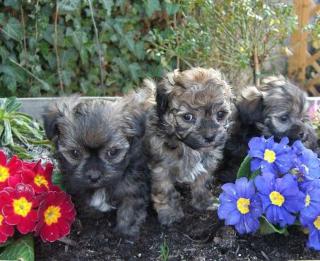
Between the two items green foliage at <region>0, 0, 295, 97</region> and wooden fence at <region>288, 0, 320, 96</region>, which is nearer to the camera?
green foliage at <region>0, 0, 295, 97</region>

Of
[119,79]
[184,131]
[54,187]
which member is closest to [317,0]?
[119,79]

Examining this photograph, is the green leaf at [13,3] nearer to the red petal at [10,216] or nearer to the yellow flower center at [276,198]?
the red petal at [10,216]

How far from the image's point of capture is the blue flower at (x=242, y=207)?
11.4 feet

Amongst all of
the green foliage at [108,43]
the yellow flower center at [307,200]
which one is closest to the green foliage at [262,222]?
the yellow flower center at [307,200]

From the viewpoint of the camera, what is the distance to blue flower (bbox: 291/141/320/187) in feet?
11.3

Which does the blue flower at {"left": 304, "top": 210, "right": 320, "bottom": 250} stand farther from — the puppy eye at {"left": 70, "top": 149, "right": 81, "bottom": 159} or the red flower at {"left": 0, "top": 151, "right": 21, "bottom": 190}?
the red flower at {"left": 0, "top": 151, "right": 21, "bottom": 190}

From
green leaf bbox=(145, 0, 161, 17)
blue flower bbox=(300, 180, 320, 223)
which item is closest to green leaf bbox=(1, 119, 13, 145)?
green leaf bbox=(145, 0, 161, 17)

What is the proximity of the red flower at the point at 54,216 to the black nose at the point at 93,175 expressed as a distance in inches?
14.5

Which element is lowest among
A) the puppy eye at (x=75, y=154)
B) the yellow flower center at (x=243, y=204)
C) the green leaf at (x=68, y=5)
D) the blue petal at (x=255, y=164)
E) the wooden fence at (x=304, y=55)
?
the wooden fence at (x=304, y=55)

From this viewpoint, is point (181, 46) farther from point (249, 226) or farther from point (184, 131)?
point (249, 226)

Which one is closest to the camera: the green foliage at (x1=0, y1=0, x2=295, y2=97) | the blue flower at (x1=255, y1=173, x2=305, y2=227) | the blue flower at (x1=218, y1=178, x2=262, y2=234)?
the blue flower at (x1=255, y1=173, x2=305, y2=227)

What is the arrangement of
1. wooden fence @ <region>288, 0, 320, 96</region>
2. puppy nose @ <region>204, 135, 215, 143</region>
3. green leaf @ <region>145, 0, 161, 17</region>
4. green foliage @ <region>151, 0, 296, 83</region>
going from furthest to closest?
wooden fence @ <region>288, 0, 320, 96</region> < green leaf @ <region>145, 0, 161, 17</region> < green foliage @ <region>151, 0, 296, 83</region> < puppy nose @ <region>204, 135, 215, 143</region>

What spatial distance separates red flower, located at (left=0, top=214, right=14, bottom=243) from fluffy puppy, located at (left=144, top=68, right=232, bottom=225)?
1094mm

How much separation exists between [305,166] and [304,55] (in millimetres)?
4530
